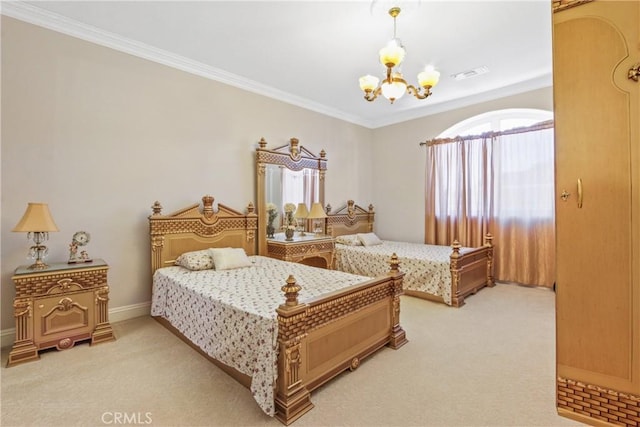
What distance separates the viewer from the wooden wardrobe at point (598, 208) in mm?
975

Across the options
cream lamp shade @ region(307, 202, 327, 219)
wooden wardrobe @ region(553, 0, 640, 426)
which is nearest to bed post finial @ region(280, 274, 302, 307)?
wooden wardrobe @ region(553, 0, 640, 426)

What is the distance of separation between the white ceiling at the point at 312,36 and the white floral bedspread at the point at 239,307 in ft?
7.93

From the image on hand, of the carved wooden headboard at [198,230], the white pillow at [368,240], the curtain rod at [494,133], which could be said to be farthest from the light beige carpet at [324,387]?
the curtain rod at [494,133]

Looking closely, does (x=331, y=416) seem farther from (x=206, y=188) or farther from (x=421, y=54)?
(x=421, y=54)

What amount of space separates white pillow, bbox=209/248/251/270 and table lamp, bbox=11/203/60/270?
135cm

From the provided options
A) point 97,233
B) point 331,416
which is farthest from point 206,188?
point 331,416

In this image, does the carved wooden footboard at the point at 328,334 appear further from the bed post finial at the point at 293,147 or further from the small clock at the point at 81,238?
the bed post finial at the point at 293,147

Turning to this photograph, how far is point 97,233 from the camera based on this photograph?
2.98m

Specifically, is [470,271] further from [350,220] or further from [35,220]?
[35,220]

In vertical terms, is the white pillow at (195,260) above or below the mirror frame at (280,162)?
below

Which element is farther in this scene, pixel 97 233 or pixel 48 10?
pixel 97 233

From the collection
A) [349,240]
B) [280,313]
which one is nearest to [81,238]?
[280,313]

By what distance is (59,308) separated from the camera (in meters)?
2.48

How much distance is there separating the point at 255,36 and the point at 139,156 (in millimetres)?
1794
